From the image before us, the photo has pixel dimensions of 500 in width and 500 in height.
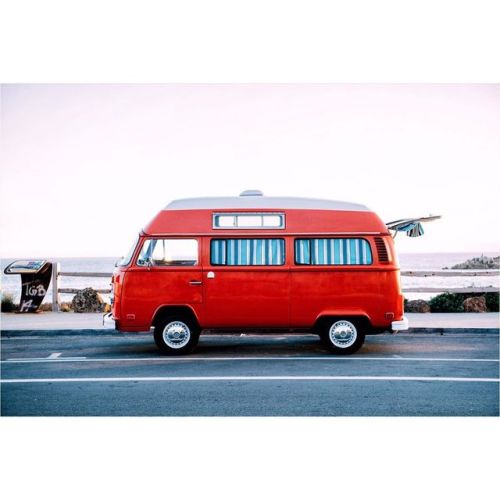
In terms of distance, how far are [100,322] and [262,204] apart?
19.3 ft

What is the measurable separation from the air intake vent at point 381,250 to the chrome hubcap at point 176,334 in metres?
3.60

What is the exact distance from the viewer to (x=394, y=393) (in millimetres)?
6898

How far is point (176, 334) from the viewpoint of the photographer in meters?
9.59

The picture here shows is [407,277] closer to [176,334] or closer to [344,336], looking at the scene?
[344,336]

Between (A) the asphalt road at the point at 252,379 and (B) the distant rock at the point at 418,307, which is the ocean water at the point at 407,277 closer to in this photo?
(B) the distant rock at the point at 418,307

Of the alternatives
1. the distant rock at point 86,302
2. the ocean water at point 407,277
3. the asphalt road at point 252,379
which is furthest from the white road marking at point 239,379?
the ocean water at point 407,277

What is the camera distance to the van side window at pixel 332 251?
31.4ft

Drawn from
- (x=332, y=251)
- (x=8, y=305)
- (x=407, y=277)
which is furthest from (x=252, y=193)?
(x=407, y=277)

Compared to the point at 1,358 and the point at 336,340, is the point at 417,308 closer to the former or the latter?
the point at 336,340

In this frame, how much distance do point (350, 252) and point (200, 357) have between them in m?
3.19

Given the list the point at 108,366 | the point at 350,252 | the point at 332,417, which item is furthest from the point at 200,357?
the point at 332,417

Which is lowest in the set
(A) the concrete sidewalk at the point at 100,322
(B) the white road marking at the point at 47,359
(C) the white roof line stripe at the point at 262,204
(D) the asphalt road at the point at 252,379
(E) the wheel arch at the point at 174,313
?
(D) the asphalt road at the point at 252,379

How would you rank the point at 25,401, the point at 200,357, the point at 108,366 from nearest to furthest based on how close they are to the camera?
1. the point at 25,401
2. the point at 108,366
3. the point at 200,357

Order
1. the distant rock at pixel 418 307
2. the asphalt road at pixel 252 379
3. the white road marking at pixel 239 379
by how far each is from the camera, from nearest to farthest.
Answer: the asphalt road at pixel 252 379 < the white road marking at pixel 239 379 < the distant rock at pixel 418 307
